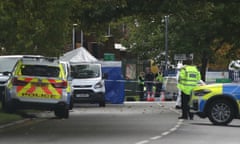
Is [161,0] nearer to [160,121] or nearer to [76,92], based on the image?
[160,121]

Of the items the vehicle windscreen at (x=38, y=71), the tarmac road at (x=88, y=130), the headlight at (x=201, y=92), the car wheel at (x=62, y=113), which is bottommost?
the tarmac road at (x=88, y=130)

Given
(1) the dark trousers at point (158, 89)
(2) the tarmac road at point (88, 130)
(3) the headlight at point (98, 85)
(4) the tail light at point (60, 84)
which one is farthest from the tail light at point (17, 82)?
(1) the dark trousers at point (158, 89)

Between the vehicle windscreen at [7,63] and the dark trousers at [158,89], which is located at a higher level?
the vehicle windscreen at [7,63]

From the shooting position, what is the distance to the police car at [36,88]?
61.0 feet

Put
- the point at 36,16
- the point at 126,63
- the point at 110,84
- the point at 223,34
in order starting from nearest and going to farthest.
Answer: the point at 36,16, the point at 223,34, the point at 110,84, the point at 126,63

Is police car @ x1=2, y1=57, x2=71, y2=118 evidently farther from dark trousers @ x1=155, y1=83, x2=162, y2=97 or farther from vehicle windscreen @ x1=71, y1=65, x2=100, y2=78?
A: dark trousers @ x1=155, y1=83, x2=162, y2=97

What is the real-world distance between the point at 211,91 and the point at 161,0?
3086mm

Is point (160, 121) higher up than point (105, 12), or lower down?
lower down

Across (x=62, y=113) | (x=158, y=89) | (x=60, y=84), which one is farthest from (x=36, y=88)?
(x=158, y=89)

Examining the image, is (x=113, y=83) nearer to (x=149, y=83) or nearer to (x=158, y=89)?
(x=149, y=83)

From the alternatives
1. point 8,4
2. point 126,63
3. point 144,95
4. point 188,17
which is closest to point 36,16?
point 8,4

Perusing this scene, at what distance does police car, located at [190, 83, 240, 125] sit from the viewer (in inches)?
724

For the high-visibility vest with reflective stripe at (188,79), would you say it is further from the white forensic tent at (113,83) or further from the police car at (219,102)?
the white forensic tent at (113,83)

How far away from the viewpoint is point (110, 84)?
3253 centimetres
